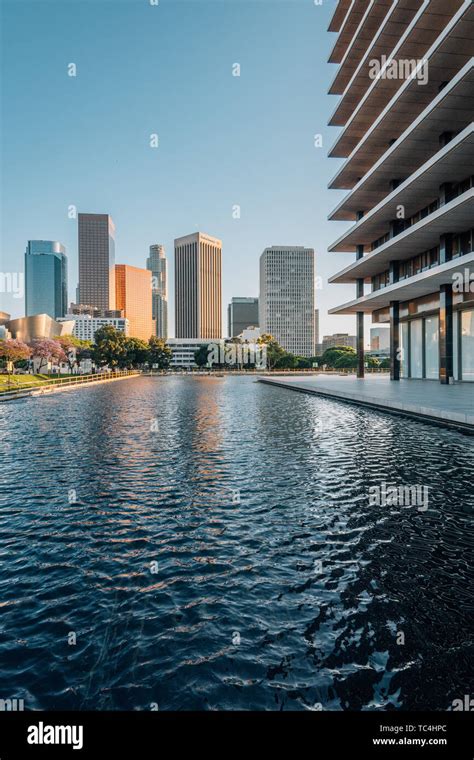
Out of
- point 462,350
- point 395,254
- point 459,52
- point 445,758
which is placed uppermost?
point 459,52

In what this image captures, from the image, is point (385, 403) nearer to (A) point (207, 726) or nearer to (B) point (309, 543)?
(B) point (309, 543)

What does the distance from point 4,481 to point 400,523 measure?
8273mm

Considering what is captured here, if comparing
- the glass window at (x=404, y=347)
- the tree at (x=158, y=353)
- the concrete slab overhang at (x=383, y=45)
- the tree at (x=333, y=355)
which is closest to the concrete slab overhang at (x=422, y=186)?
the concrete slab overhang at (x=383, y=45)

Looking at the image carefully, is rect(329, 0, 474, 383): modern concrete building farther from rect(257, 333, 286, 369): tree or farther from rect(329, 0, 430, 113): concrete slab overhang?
rect(257, 333, 286, 369): tree

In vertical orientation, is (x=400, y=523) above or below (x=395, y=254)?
below

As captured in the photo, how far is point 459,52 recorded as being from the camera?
77.0ft

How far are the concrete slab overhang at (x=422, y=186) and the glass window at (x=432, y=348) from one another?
942 cm

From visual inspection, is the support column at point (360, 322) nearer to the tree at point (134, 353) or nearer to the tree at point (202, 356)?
the tree at point (134, 353)

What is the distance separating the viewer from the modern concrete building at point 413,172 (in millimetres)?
24047

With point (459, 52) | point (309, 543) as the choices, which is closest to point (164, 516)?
point (309, 543)

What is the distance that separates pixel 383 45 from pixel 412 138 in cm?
974

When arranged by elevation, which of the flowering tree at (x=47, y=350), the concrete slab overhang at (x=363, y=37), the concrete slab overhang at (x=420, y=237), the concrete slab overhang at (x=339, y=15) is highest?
the concrete slab overhang at (x=339, y=15)

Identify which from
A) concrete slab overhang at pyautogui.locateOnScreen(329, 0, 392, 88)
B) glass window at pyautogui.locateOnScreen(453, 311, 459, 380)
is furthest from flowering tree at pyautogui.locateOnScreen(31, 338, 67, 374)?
glass window at pyautogui.locateOnScreen(453, 311, 459, 380)

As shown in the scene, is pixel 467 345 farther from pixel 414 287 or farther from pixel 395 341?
pixel 395 341
